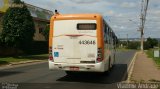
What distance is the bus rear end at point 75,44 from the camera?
55.7 ft

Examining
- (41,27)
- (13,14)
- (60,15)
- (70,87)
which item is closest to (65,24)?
(60,15)

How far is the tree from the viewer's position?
40.6m

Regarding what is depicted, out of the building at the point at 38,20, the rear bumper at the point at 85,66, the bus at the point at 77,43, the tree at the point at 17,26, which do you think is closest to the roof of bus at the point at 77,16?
the bus at the point at 77,43

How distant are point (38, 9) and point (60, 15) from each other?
48377mm

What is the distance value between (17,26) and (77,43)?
24.5 meters

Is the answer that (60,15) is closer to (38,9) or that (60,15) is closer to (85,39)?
(85,39)

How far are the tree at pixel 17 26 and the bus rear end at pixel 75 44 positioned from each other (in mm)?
23472

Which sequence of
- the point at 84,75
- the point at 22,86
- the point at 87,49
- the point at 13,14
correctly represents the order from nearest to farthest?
the point at 22,86
the point at 87,49
the point at 84,75
the point at 13,14

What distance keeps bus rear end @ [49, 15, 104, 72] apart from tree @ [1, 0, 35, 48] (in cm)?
2347

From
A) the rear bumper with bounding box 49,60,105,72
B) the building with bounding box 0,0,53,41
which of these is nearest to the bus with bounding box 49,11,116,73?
the rear bumper with bounding box 49,60,105,72

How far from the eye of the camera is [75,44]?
1725 centimetres

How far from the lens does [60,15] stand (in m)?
17.5

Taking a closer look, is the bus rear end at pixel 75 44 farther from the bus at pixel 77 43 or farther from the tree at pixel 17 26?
the tree at pixel 17 26

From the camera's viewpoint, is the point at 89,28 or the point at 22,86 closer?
the point at 22,86
